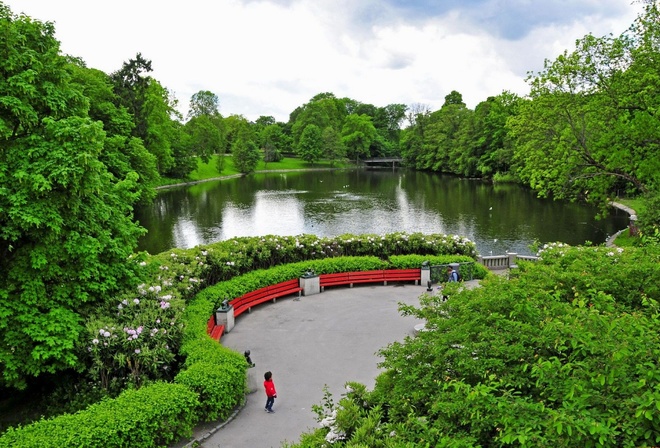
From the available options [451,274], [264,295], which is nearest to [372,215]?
[451,274]

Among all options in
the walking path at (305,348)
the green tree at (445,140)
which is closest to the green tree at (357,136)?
the green tree at (445,140)

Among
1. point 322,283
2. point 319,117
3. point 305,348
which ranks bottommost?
point 305,348

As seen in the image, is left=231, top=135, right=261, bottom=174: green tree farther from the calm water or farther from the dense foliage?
the dense foliage

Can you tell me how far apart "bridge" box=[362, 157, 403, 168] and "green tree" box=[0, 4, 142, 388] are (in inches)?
4123

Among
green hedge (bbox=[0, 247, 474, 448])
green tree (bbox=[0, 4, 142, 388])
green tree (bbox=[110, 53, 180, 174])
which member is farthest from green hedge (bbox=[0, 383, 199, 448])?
green tree (bbox=[110, 53, 180, 174])

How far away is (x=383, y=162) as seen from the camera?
118 m

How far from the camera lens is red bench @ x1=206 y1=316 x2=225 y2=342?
1278 centimetres

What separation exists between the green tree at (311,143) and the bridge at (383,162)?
15497mm

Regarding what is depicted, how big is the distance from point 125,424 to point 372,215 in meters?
38.0

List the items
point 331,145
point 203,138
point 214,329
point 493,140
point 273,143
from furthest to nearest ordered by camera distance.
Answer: point 273,143
point 331,145
point 203,138
point 493,140
point 214,329

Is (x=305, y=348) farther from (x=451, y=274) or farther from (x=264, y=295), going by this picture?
(x=451, y=274)

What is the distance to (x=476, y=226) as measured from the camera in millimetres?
38250

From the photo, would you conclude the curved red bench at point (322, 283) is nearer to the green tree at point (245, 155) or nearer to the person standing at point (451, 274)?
the person standing at point (451, 274)

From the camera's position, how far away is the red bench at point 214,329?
41.9ft
